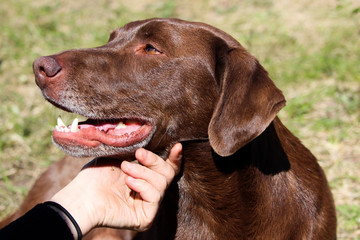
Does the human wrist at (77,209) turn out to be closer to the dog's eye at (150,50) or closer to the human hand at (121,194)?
the human hand at (121,194)

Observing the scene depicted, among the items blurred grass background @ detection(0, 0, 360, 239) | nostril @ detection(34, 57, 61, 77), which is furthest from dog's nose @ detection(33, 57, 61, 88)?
blurred grass background @ detection(0, 0, 360, 239)

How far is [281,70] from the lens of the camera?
20.6ft

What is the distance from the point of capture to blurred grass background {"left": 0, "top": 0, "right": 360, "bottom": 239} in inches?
192

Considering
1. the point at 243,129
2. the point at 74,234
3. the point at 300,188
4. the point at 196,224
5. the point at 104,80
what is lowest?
the point at 196,224

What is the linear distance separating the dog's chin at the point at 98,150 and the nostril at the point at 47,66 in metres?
0.40

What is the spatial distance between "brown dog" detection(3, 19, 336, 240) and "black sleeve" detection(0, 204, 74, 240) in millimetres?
473

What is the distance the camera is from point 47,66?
2750 mm

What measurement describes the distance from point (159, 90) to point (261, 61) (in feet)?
Answer: 13.0

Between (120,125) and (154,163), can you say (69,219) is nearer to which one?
(154,163)

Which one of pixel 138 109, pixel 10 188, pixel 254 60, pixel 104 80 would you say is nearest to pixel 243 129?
pixel 254 60

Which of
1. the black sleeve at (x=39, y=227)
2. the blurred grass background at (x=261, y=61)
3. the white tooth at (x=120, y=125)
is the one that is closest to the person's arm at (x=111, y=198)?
the black sleeve at (x=39, y=227)

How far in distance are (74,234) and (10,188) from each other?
2.70 meters

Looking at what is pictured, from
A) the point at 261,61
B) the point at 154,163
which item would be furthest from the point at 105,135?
the point at 261,61

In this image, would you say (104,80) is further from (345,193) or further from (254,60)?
(345,193)
